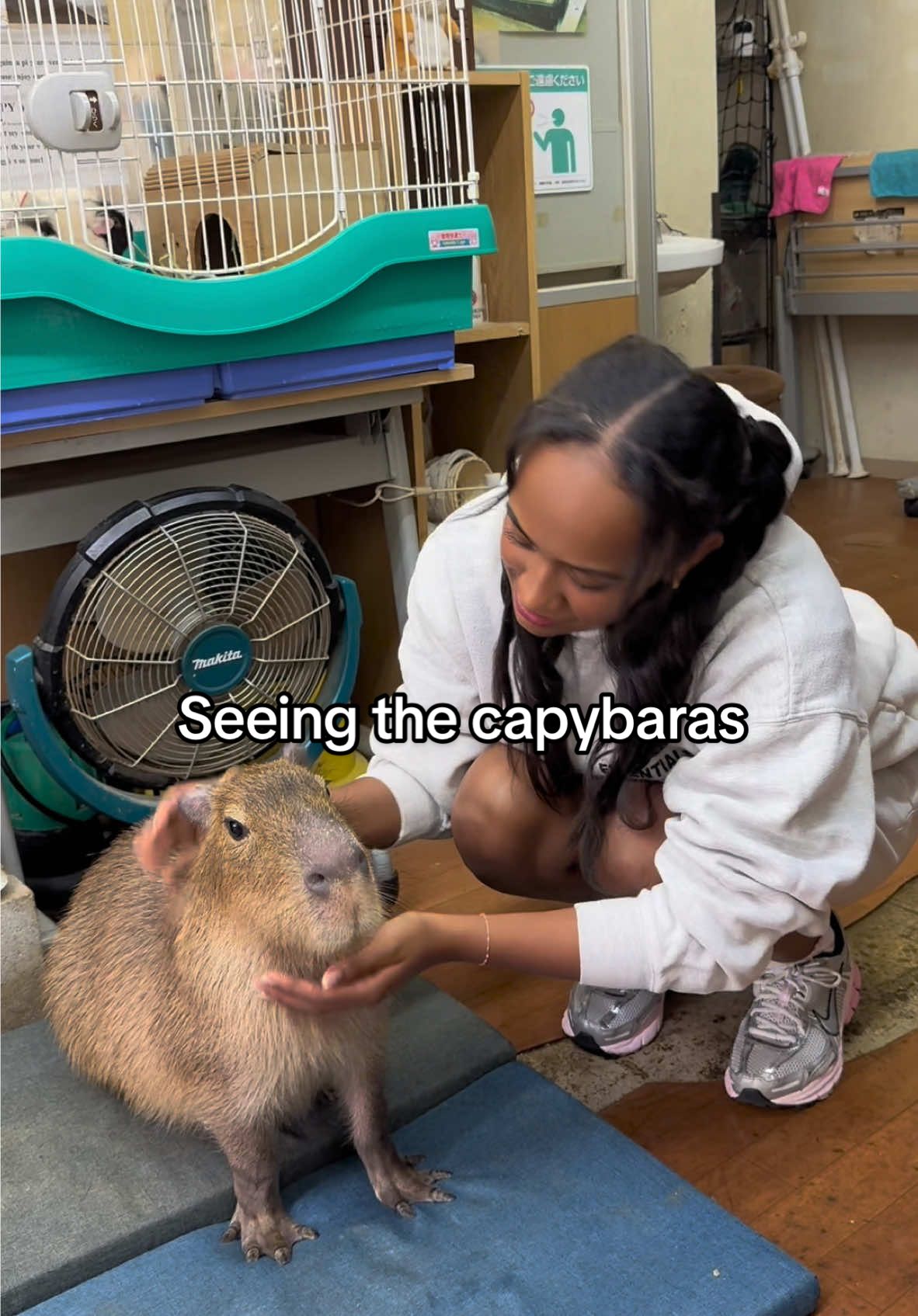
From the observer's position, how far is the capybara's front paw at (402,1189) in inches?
51.7

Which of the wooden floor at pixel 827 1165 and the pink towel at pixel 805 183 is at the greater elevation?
the pink towel at pixel 805 183

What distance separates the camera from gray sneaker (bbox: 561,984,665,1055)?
1.62 m

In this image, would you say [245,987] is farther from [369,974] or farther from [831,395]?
[831,395]

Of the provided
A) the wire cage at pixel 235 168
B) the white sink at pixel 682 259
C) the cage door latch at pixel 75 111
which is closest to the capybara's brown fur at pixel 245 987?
the wire cage at pixel 235 168

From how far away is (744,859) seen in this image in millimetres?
1207

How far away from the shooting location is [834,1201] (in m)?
1.34

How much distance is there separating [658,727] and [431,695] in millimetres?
356

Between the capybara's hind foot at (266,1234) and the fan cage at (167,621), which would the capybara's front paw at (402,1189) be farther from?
the fan cage at (167,621)

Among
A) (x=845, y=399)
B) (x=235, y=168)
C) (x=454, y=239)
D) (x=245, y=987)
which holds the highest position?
(x=235, y=168)

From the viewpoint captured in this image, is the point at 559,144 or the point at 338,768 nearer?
the point at 338,768

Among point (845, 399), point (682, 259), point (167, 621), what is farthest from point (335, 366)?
point (845, 399)

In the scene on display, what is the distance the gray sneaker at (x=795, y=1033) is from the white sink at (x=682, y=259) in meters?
2.19

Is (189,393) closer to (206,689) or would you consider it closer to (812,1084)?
(206,689)

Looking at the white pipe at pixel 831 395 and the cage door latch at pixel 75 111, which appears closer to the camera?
the cage door latch at pixel 75 111
